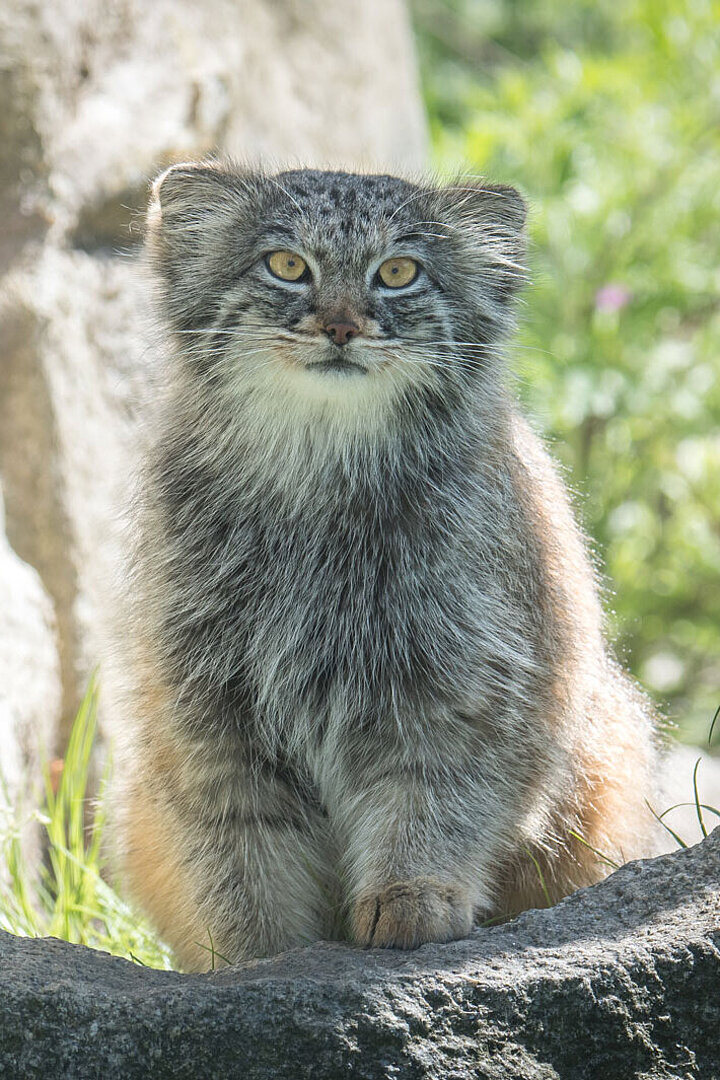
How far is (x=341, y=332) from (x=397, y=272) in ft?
1.09

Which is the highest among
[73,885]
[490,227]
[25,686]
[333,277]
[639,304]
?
[490,227]

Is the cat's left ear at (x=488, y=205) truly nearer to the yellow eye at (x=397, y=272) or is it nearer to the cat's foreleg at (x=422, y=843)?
the yellow eye at (x=397, y=272)

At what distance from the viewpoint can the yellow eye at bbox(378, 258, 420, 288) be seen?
323 centimetres

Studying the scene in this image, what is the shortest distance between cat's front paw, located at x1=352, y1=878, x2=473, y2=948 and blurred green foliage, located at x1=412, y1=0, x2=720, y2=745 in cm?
363

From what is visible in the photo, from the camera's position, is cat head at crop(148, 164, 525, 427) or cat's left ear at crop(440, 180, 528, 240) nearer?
cat head at crop(148, 164, 525, 427)

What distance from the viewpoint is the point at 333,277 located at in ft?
10.3

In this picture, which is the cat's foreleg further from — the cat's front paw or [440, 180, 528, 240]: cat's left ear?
[440, 180, 528, 240]: cat's left ear

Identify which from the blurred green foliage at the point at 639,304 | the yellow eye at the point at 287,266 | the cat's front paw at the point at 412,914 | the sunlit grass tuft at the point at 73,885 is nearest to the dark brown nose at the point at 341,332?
the yellow eye at the point at 287,266

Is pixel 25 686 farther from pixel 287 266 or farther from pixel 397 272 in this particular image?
pixel 397 272

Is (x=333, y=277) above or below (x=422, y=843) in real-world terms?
above

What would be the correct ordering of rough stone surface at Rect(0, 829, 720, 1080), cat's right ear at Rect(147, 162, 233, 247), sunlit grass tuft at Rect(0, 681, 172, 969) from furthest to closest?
sunlit grass tuft at Rect(0, 681, 172, 969)
cat's right ear at Rect(147, 162, 233, 247)
rough stone surface at Rect(0, 829, 720, 1080)

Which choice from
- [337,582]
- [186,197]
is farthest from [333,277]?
[337,582]

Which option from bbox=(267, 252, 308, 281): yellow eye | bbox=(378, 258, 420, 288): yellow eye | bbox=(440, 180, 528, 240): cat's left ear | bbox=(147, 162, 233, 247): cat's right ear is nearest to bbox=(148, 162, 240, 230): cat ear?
bbox=(147, 162, 233, 247): cat's right ear

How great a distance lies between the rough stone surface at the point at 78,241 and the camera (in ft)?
15.5
